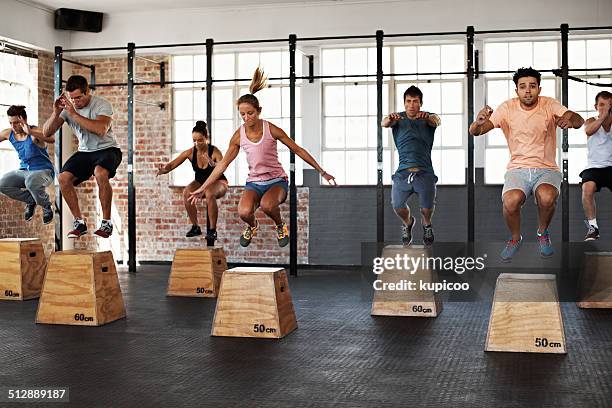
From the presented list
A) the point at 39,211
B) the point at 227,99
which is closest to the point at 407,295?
the point at 227,99

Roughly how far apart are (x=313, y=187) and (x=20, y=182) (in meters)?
4.03

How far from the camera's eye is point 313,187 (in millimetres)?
10867

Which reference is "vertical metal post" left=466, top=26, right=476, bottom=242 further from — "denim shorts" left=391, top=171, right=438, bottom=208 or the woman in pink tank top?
the woman in pink tank top

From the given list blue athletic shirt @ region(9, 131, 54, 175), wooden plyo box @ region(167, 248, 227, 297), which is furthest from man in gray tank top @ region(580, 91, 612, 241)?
blue athletic shirt @ region(9, 131, 54, 175)

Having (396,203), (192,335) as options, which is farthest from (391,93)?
(192,335)

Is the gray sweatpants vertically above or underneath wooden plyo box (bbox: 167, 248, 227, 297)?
Answer: above

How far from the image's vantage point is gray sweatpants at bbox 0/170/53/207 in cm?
852

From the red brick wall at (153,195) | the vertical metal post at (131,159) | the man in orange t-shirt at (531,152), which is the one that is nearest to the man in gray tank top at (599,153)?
the man in orange t-shirt at (531,152)

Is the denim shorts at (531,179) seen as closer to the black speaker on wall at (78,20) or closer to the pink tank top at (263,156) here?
the pink tank top at (263,156)

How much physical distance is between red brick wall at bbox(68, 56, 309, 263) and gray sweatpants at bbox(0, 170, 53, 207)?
2.90 meters

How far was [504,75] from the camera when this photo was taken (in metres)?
10.3

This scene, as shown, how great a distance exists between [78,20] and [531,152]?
774cm

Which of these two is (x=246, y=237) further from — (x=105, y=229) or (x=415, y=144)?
(x=415, y=144)

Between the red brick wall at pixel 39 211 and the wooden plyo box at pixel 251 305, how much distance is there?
6.16 m
